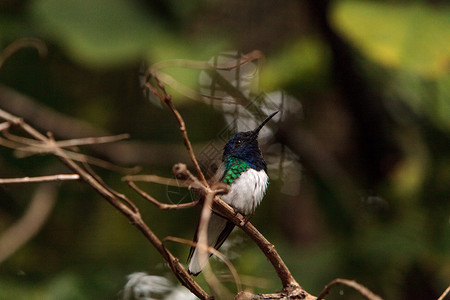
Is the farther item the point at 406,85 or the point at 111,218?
the point at 111,218

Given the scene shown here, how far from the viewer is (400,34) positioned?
3168mm

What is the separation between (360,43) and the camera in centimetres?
314

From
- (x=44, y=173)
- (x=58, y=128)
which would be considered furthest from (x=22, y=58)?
(x=44, y=173)

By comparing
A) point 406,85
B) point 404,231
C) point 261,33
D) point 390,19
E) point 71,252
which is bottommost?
point 404,231

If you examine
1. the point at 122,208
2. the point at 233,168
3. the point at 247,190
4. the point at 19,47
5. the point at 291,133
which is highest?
the point at 19,47

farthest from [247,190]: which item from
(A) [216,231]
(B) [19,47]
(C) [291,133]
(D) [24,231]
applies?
(C) [291,133]

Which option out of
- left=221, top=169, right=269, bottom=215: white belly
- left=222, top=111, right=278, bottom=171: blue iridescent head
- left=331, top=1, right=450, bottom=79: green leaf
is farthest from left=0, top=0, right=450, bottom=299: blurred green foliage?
left=221, top=169, right=269, bottom=215: white belly

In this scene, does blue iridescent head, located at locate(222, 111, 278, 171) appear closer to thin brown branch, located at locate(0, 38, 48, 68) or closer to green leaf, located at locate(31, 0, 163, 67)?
thin brown branch, located at locate(0, 38, 48, 68)

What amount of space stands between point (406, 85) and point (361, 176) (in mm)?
992

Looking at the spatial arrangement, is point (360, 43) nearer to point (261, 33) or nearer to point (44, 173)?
point (261, 33)

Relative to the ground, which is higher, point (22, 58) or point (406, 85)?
point (22, 58)

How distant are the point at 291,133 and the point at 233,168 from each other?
6.94 ft

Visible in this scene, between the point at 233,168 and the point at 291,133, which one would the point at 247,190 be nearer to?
the point at 233,168

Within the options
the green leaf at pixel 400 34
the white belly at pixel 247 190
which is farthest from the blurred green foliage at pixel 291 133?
the white belly at pixel 247 190
